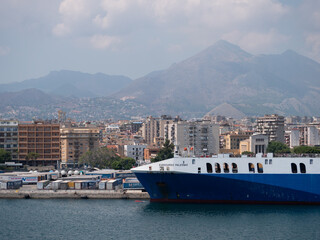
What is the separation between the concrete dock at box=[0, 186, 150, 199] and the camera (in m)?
49.9

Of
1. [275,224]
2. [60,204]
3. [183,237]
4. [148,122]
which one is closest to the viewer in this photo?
[183,237]

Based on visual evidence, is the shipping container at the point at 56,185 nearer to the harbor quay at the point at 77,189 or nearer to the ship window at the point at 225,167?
the harbor quay at the point at 77,189

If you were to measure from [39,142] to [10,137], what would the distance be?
4306mm

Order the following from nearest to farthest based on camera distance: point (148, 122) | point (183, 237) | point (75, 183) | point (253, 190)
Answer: point (183, 237) < point (253, 190) < point (75, 183) < point (148, 122)

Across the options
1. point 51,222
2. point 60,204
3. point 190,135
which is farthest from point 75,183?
point 190,135

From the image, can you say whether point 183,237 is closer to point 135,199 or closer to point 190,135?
point 135,199

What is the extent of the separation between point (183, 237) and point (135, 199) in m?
15.0

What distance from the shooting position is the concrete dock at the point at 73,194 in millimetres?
49938

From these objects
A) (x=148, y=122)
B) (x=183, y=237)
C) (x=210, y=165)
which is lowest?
(x=183, y=237)

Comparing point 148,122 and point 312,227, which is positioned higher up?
point 148,122

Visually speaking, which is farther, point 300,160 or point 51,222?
point 300,160

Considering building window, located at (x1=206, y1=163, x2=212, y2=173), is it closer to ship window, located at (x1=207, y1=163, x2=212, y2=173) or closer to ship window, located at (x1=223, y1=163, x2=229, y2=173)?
ship window, located at (x1=207, y1=163, x2=212, y2=173)

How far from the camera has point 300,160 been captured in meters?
42.4

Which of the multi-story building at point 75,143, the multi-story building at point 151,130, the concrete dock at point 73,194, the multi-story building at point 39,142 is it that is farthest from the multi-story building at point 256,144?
the concrete dock at point 73,194
